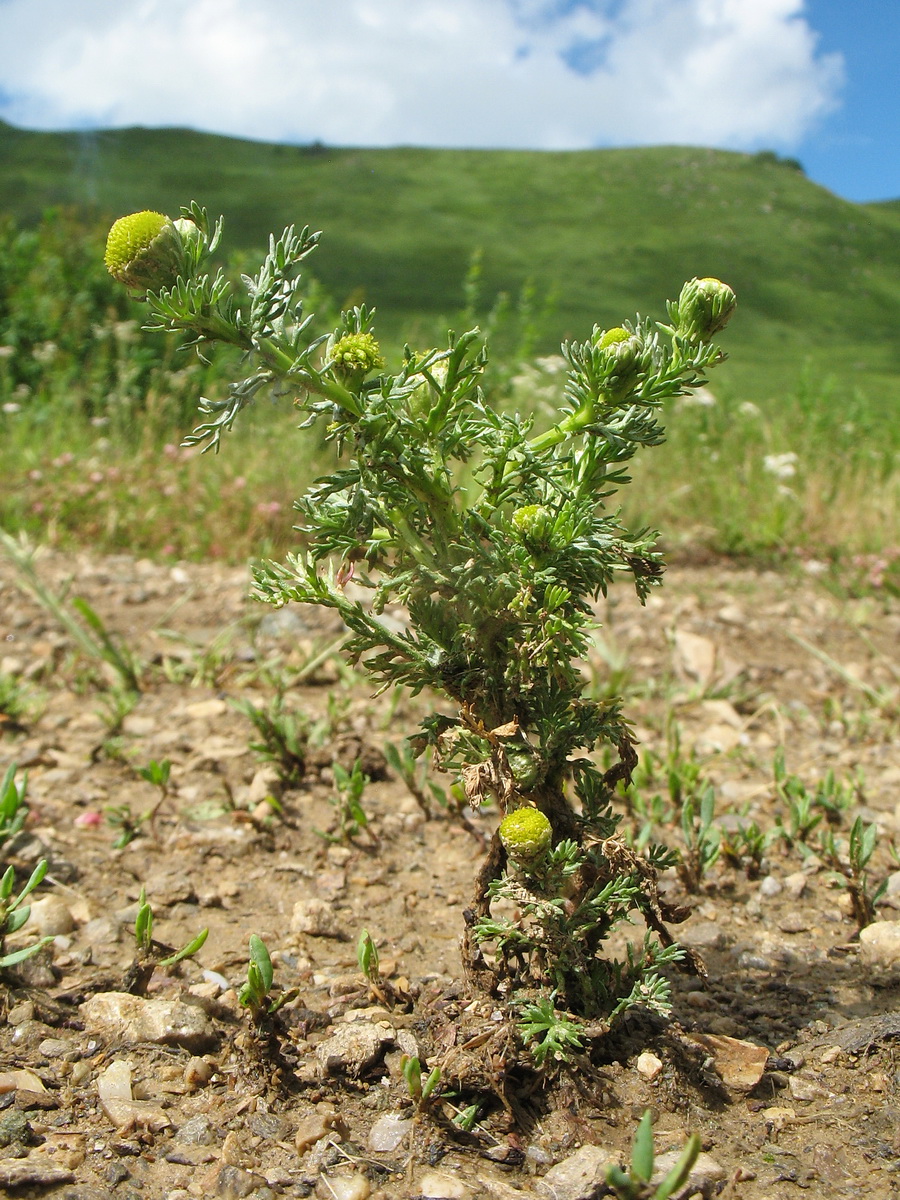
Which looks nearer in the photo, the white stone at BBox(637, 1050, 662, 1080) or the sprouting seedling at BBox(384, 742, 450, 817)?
the white stone at BBox(637, 1050, 662, 1080)

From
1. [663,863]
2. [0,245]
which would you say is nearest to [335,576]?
[663,863]

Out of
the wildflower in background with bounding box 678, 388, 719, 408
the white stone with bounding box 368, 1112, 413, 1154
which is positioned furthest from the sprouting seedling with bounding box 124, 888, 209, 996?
the wildflower in background with bounding box 678, 388, 719, 408

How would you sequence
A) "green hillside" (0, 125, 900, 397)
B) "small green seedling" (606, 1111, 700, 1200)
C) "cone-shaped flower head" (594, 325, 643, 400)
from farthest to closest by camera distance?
"green hillside" (0, 125, 900, 397) < "cone-shaped flower head" (594, 325, 643, 400) < "small green seedling" (606, 1111, 700, 1200)

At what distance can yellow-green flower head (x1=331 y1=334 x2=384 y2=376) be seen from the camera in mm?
1323

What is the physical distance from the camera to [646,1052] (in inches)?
61.0

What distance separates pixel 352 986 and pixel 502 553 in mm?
862

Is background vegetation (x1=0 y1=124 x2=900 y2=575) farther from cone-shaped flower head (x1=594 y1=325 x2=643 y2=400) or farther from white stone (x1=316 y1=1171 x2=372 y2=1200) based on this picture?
white stone (x1=316 y1=1171 x2=372 y2=1200)

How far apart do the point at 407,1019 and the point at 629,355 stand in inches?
44.8

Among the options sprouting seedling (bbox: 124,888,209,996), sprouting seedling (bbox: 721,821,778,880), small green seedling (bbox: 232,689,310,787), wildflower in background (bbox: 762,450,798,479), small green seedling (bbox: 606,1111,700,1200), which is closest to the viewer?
small green seedling (bbox: 606,1111,700,1200)

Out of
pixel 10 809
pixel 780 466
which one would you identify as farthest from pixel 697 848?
pixel 780 466

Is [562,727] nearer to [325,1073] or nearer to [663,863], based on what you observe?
[663,863]

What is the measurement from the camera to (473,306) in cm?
712

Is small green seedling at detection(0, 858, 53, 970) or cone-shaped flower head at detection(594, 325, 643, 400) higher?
cone-shaped flower head at detection(594, 325, 643, 400)

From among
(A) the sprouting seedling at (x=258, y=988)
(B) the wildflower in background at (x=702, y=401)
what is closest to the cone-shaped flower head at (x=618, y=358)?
(A) the sprouting seedling at (x=258, y=988)
